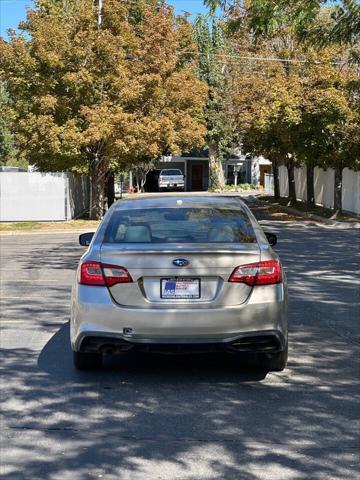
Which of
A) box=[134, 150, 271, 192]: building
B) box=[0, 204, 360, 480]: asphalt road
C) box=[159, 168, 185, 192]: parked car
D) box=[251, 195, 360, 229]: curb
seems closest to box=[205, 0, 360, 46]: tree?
box=[0, 204, 360, 480]: asphalt road

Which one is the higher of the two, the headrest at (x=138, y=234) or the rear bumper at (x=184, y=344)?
the headrest at (x=138, y=234)

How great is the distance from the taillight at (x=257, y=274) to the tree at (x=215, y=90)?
42.6m

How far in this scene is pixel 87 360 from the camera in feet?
19.5

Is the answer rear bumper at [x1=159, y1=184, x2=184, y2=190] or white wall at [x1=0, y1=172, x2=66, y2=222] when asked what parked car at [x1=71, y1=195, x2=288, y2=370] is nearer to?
white wall at [x1=0, y1=172, x2=66, y2=222]

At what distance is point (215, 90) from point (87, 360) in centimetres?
4575

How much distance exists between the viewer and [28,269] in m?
13.5

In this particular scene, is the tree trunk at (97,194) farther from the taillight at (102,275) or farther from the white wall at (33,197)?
the taillight at (102,275)

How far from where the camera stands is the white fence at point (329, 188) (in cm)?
2717

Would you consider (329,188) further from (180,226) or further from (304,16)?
(180,226)

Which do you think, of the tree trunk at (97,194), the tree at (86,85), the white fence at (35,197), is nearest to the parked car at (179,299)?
the tree at (86,85)

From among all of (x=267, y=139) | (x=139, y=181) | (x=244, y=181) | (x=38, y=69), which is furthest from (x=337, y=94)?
(x=244, y=181)

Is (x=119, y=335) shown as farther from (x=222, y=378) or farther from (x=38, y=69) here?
(x=38, y=69)

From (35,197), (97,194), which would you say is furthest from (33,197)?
(97,194)

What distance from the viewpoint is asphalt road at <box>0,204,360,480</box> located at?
4.03m
